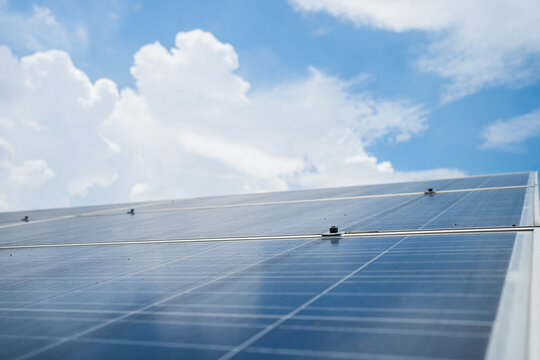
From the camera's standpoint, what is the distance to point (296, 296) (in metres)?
6.24

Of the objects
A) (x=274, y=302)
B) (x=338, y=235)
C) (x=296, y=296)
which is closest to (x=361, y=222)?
(x=338, y=235)

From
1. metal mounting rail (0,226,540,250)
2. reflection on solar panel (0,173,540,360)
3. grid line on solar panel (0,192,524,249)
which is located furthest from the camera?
grid line on solar panel (0,192,524,249)

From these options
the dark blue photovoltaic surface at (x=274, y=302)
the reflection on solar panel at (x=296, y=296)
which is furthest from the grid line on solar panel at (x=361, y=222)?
the dark blue photovoltaic surface at (x=274, y=302)

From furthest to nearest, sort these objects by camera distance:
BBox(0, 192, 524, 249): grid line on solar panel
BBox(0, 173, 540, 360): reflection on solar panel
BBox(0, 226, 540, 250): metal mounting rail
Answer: BBox(0, 192, 524, 249): grid line on solar panel, BBox(0, 226, 540, 250): metal mounting rail, BBox(0, 173, 540, 360): reflection on solar panel

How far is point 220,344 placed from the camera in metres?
4.77

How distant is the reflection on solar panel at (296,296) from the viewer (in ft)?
14.9

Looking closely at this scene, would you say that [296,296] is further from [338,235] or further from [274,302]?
[338,235]

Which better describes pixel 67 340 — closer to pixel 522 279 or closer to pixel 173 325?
pixel 173 325

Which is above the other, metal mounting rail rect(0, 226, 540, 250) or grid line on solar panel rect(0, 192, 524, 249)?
grid line on solar panel rect(0, 192, 524, 249)

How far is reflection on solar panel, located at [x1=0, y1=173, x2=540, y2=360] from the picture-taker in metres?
4.55

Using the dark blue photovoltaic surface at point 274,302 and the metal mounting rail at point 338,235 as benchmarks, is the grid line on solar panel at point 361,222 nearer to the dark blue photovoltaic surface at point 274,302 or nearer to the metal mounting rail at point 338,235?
the metal mounting rail at point 338,235

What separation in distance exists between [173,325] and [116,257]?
6.59 meters

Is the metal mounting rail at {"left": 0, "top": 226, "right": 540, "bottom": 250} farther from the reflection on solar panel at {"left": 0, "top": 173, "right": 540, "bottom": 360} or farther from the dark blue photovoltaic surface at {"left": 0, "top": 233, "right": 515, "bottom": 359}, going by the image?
the dark blue photovoltaic surface at {"left": 0, "top": 233, "right": 515, "bottom": 359}

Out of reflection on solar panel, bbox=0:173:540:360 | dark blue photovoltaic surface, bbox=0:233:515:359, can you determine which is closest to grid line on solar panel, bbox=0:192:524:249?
reflection on solar panel, bbox=0:173:540:360
